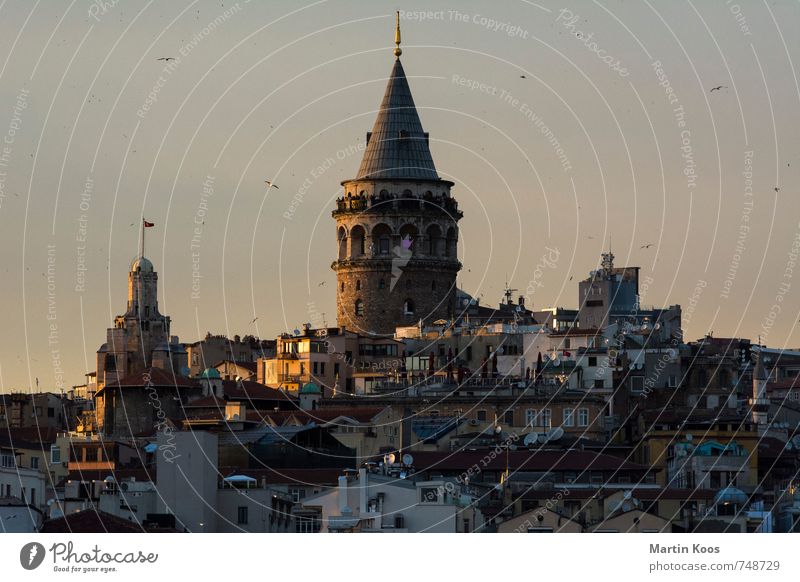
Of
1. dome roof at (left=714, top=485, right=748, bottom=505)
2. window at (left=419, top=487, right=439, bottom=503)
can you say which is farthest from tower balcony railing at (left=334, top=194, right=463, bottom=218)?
window at (left=419, top=487, right=439, bottom=503)

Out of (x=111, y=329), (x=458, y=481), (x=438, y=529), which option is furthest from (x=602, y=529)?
(x=111, y=329)

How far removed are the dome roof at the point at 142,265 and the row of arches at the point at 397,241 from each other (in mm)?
9945

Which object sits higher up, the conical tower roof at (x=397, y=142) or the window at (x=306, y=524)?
the conical tower roof at (x=397, y=142)

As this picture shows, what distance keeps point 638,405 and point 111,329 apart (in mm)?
38230

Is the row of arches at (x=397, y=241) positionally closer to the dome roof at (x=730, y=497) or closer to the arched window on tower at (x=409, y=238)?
the arched window on tower at (x=409, y=238)

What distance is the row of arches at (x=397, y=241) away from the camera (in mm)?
179375

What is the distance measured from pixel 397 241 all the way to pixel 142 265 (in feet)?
43.0

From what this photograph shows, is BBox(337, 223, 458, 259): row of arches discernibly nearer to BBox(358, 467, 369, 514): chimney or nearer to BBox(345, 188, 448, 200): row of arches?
BBox(345, 188, 448, 200): row of arches

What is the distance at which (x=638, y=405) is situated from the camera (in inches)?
6078

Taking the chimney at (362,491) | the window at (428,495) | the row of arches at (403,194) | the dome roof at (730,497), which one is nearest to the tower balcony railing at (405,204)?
the row of arches at (403,194)

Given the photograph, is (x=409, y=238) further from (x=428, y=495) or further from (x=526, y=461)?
(x=428, y=495)

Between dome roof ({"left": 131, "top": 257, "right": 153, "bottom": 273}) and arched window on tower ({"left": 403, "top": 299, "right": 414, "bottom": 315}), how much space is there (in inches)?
513

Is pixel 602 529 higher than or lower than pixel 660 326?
lower
